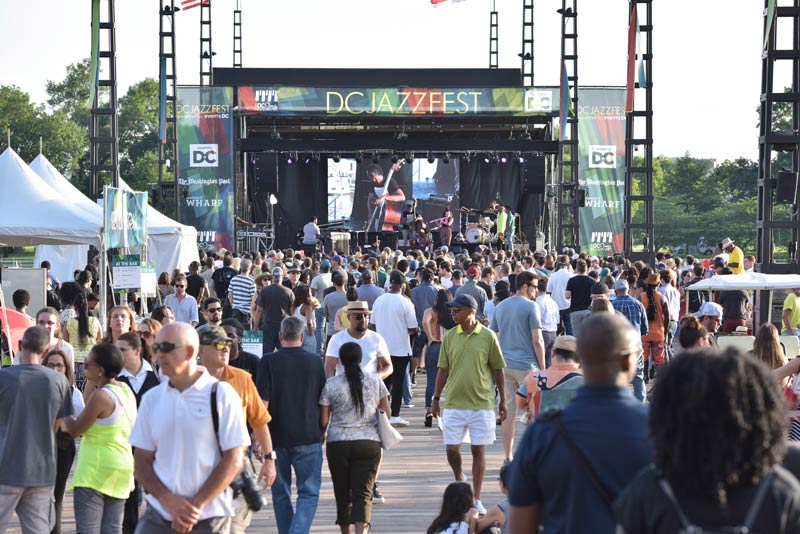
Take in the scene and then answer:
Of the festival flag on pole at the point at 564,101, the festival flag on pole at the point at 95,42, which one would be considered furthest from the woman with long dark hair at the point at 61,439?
the festival flag on pole at the point at 564,101

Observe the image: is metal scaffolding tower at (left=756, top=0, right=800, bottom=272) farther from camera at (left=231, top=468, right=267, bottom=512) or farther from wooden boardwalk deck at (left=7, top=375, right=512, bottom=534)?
camera at (left=231, top=468, right=267, bottom=512)

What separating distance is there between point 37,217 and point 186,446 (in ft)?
45.0

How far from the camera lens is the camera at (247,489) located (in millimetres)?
5590

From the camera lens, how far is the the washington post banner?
14852 millimetres

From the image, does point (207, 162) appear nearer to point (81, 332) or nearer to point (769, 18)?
point (769, 18)

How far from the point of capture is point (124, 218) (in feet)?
51.3

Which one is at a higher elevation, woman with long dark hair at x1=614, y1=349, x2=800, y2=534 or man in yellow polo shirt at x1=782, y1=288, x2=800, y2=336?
woman with long dark hair at x1=614, y1=349, x2=800, y2=534

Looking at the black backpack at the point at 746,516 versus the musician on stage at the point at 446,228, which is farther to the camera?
the musician on stage at the point at 446,228

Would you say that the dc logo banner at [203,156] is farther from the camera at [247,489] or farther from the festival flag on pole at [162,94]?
the camera at [247,489]

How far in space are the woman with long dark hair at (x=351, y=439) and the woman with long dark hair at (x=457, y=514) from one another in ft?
4.98

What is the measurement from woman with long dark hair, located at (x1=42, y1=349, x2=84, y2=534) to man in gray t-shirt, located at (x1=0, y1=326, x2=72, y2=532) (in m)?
0.25

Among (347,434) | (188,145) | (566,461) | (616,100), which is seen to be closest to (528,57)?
(616,100)

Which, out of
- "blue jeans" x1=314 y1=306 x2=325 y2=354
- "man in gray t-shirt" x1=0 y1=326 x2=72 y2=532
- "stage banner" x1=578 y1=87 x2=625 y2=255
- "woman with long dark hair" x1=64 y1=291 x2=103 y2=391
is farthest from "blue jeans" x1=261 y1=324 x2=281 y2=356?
"stage banner" x1=578 y1=87 x2=625 y2=255

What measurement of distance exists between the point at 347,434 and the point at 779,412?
524cm
